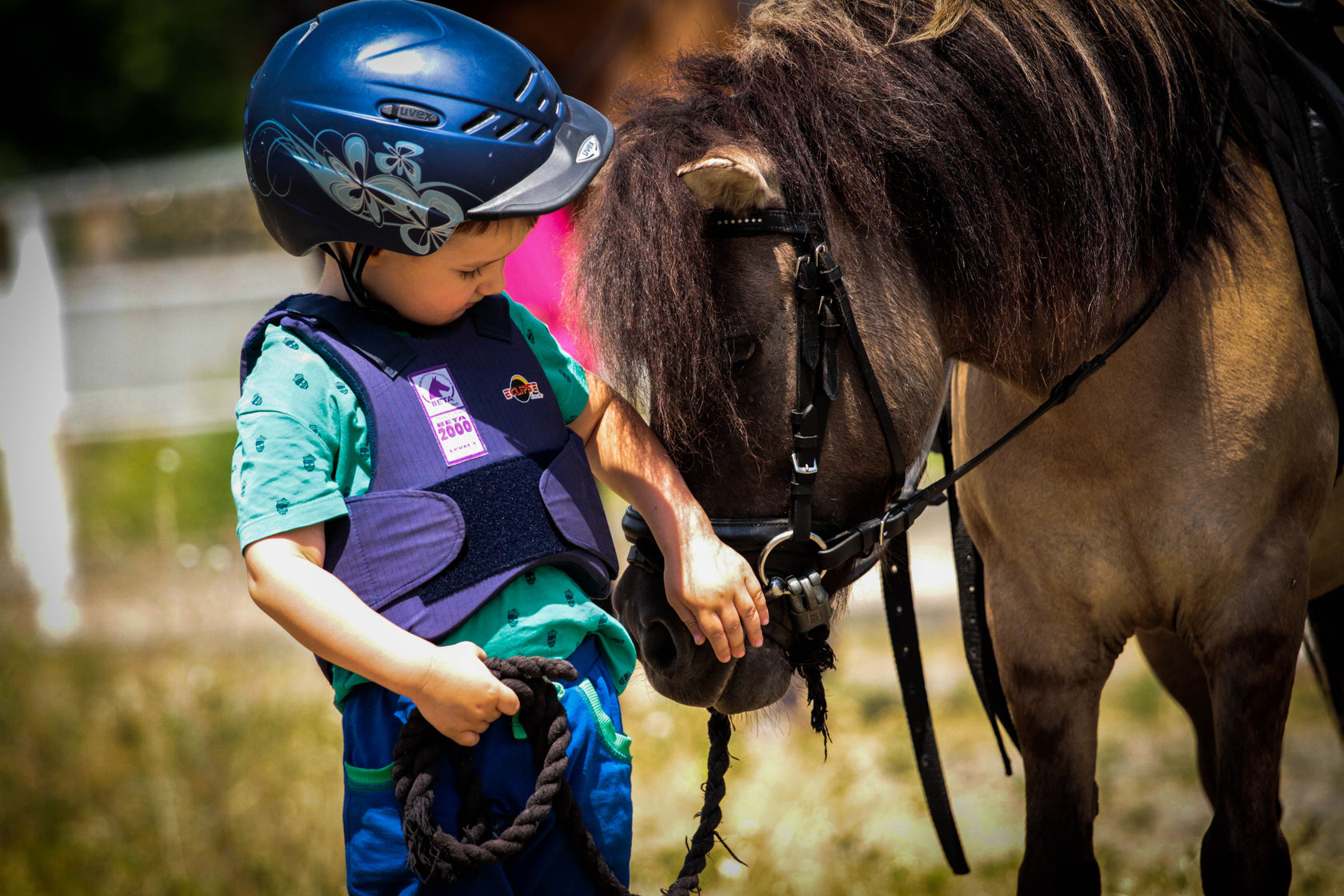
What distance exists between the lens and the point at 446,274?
55.6 inches

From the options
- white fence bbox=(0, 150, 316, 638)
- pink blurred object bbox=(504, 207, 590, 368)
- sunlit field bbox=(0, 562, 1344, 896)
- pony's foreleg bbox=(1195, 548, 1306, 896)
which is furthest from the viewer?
white fence bbox=(0, 150, 316, 638)

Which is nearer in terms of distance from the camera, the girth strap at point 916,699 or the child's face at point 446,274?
the child's face at point 446,274

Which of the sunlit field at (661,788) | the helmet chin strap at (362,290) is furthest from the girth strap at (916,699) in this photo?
the helmet chin strap at (362,290)

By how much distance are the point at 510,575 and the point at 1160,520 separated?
112cm

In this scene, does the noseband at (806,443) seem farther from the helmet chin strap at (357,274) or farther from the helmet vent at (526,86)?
the helmet chin strap at (357,274)

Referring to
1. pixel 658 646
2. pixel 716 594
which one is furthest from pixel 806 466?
pixel 658 646

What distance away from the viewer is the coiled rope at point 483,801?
129 centimetres

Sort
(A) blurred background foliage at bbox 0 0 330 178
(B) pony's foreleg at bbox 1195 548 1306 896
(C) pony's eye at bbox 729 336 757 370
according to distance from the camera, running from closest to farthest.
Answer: (C) pony's eye at bbox 729 336 757 370 → (B) pony's foreleg at bbox 1195 548 1306 896 → (A) blurred background foliage at bbox 0 0 330 178

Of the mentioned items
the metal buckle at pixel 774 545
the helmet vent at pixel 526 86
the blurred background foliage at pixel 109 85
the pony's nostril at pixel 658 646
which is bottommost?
the blurred background foliage at pixel 109 85

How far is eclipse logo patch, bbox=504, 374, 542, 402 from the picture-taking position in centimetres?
151

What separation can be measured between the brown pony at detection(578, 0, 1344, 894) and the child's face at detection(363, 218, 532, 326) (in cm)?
13

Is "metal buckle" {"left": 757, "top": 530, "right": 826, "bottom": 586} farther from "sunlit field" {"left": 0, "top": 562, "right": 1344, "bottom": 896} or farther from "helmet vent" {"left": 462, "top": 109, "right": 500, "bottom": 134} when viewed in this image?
"sunlit field" {"left": 0, "top": 562, "right": 1344, "bottom": 896}

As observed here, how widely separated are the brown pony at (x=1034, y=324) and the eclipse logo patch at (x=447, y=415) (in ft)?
0.69

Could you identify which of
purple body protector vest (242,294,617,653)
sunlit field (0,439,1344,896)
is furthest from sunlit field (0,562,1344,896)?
purple body protector vest (242,294,617,653)
